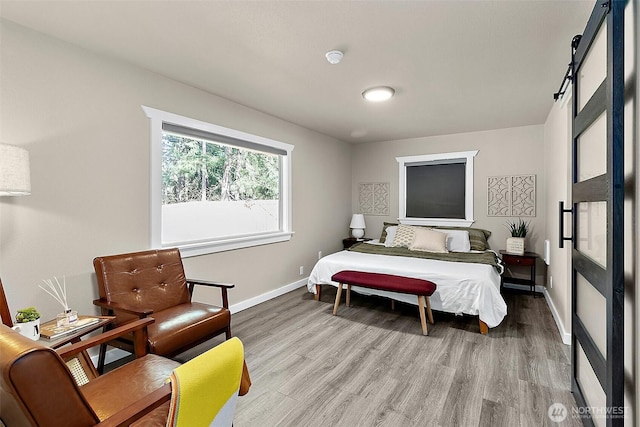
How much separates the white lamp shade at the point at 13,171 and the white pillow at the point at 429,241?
423cm

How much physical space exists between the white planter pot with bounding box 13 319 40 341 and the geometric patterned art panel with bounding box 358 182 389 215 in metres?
5.09

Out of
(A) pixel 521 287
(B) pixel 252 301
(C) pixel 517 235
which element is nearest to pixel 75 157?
(B) pixel 252 301

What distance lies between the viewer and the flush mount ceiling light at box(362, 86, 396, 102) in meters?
3.12

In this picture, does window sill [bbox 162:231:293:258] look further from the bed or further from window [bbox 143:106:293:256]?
the bed

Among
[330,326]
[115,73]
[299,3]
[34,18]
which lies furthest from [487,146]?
[34,18]

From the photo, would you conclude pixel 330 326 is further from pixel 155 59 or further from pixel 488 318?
pixel 155 59

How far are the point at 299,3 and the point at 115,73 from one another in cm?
177

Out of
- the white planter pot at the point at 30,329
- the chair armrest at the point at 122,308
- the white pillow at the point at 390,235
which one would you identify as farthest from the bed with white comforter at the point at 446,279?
the white planter pot at the point at 30,329

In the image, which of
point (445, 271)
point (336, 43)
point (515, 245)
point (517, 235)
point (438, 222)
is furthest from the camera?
point (438, 222)

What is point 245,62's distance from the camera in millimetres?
2594

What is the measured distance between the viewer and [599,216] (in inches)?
59.9

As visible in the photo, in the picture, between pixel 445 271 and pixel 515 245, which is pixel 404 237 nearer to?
pixel 445 271

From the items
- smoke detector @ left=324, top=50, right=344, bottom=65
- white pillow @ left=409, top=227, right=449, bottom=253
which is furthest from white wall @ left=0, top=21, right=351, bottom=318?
white pillow @ left=409, top=227, right=449, bottom=253

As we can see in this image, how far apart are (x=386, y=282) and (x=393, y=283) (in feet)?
0.26
